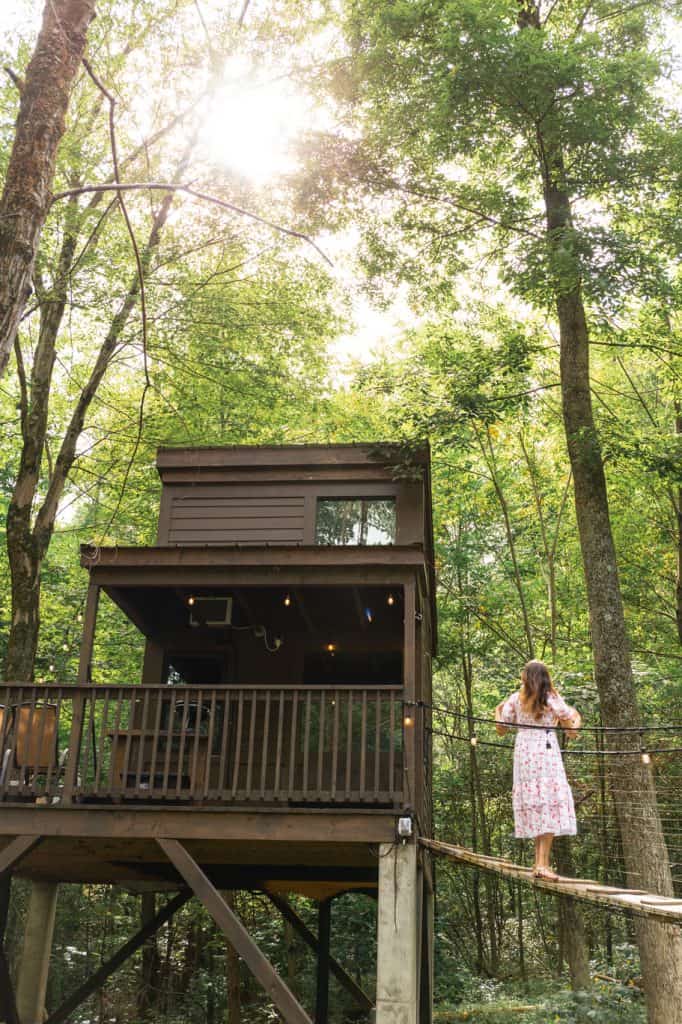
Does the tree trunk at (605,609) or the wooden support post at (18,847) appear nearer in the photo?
the wooden support post at (18,847)

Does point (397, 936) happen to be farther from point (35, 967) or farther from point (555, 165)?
point (555, 165)

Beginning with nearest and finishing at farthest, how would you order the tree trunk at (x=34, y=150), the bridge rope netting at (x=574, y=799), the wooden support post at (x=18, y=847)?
the tree trunk at (x=34, y=150) → the wooden support post at (x=18, y=847) → the bridge rope netting at (x=574, y=799)

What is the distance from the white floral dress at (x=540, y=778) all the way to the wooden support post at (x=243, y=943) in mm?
2772

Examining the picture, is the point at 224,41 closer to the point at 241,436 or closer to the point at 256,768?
the point at 241,436

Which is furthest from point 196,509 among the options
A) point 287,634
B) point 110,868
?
point 110,868

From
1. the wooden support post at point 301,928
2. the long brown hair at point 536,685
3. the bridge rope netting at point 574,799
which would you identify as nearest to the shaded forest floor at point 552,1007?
the wooden support post at point 301,928

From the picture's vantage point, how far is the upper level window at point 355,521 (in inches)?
444

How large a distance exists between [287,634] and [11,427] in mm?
10183

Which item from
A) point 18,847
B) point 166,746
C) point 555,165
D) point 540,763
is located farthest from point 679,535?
point 18,847

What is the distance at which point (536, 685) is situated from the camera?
6.39 metres

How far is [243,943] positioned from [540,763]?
3.23m

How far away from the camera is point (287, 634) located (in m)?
11.7

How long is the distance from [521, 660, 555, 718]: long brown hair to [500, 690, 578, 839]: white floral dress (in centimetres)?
8

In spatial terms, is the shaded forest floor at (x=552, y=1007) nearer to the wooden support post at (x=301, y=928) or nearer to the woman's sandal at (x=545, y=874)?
the wooden support post at (x=301, y=928)
